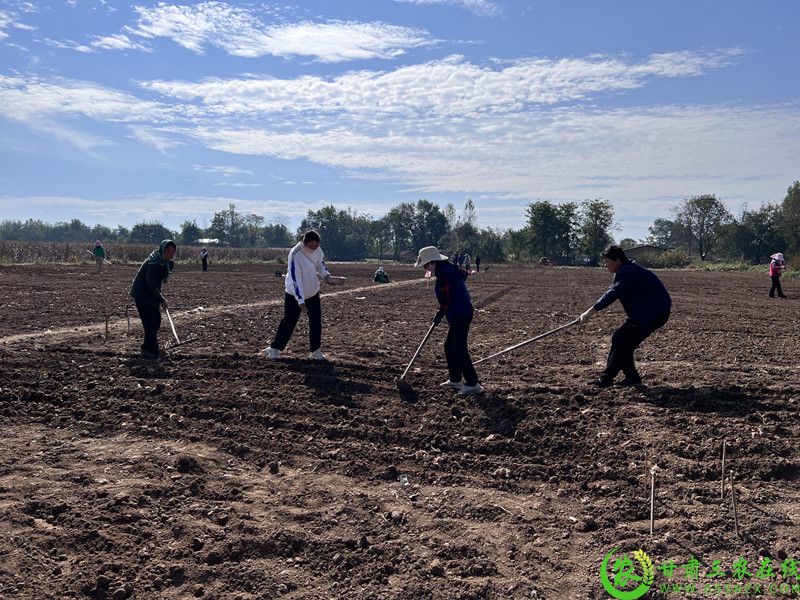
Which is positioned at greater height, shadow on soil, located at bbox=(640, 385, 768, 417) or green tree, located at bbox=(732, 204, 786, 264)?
green tree, located at bbox=(732, 204, 786, 264)

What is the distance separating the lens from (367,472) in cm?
590

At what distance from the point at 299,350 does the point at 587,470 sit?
21.7 feet

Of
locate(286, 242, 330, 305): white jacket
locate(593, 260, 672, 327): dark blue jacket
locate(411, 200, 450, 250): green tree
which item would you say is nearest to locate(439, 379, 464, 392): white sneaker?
locate(593, 260, 672, 327): dark blue jacket

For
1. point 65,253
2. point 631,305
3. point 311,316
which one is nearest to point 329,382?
point 311,316

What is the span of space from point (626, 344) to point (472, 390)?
6.66 ft

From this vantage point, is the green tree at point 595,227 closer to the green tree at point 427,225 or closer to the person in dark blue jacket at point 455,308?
the green tree at point 427,225

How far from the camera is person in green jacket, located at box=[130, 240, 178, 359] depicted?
10609 mm

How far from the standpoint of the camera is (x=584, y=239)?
3698 inches

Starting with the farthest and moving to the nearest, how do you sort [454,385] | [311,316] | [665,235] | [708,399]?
[665,235] < [311,316] < [454,385] < [708,399]

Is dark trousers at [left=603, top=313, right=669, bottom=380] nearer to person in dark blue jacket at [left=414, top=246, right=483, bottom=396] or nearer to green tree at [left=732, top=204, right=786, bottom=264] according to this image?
person in dark blue jacket at [left=414, top=246, right=483, bottom=396]

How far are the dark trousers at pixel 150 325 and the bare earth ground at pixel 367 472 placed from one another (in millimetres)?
308

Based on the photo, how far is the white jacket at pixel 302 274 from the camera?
9.91 m

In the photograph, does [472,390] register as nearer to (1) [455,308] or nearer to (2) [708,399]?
(1) [455,308]

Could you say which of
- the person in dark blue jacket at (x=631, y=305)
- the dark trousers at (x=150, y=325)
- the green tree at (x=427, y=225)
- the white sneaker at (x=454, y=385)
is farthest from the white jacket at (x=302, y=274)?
the green tree at (x=427, y=225)
